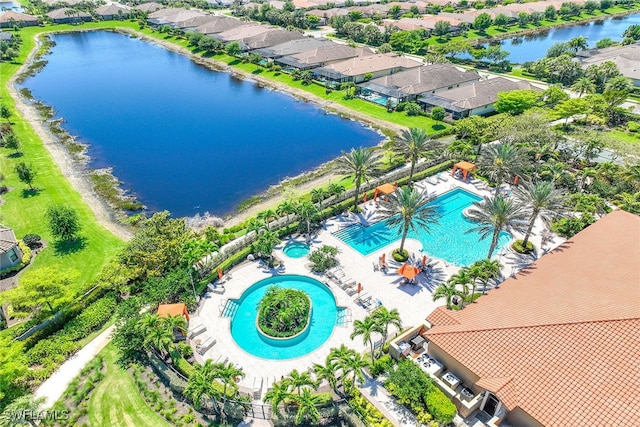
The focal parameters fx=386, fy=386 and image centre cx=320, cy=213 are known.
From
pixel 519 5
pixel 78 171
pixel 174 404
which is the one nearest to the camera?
pixel 174 404

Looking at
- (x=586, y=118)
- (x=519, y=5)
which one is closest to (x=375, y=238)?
(x=586, y=118)

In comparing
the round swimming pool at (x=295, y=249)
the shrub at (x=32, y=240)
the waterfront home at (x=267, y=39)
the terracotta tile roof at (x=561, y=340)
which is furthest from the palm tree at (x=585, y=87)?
the shrub at (x=32, y=240)

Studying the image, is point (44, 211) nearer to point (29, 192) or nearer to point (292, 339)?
point (29, 192)

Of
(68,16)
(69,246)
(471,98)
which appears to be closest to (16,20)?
(68,16)

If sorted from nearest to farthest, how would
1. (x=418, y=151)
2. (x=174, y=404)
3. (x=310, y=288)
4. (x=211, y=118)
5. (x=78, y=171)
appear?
(x=174, y=404) < (x=310, y=288) < (x=418, y=151) < (x=78, y=171) < (x=211, y=118)

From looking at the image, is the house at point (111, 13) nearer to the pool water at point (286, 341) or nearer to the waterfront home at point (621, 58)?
the waterfront home at point (621, 58)

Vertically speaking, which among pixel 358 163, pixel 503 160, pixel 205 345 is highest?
pixel 358 163

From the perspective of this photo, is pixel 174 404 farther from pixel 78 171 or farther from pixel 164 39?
pixel 164 39

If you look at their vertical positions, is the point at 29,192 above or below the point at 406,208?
below
